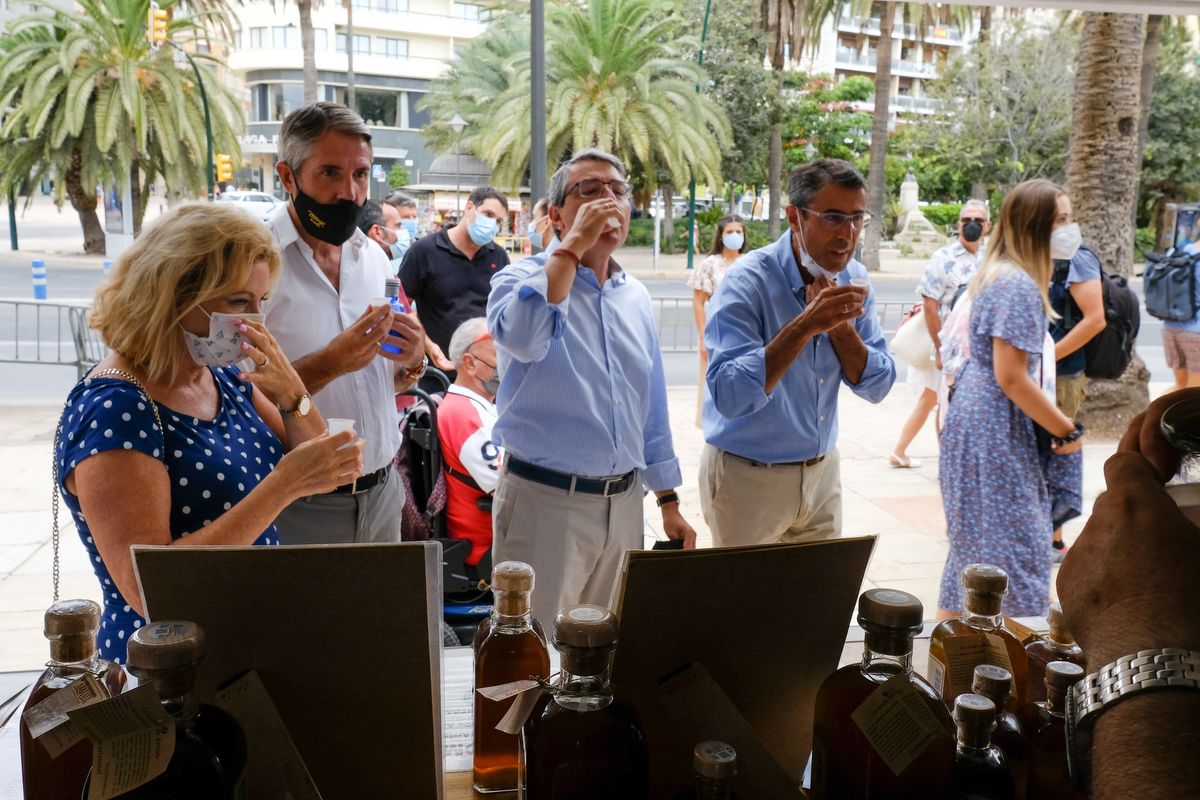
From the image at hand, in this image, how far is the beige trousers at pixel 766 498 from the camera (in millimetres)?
3201

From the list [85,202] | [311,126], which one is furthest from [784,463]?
[85,202]

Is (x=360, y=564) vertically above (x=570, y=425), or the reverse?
(x=360, y=564)

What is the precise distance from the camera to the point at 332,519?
2.79 m

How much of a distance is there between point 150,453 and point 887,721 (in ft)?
4.50

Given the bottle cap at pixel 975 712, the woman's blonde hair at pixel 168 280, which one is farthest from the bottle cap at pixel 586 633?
the woman's blonde hair at pixel 168 280

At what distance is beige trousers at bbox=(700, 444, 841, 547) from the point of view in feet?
10.5

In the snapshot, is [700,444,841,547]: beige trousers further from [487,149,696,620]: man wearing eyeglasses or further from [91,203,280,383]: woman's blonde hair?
[91,203,280,383]: woman's blonde hair

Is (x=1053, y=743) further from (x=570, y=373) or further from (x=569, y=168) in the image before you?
(x=569, y=168)

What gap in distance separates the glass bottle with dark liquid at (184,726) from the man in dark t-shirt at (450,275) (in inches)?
195

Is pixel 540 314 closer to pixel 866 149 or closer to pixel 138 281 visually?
pixel 138 281

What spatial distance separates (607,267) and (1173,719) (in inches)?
93.9

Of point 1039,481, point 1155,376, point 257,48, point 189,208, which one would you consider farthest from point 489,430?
point 257,48

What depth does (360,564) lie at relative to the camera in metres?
1.03

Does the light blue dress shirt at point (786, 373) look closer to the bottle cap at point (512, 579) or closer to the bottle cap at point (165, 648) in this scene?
the bottle cap at point (512, 579)
